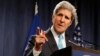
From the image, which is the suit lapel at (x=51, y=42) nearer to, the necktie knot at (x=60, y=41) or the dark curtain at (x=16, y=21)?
the necktie knot at (x=60, y=41)

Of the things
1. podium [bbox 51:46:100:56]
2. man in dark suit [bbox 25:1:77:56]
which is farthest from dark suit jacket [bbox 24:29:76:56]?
podium [bbox 51:46:100:56]

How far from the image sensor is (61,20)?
4.35 feet

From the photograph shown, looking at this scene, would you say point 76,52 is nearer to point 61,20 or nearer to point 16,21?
point 61,20

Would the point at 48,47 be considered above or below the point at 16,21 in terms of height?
above

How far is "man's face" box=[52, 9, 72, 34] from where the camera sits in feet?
4.36

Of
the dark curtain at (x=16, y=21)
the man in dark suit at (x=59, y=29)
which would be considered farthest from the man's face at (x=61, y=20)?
the dark curtain at (x=16, y=21)

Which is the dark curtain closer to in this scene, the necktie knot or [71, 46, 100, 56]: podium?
the necktie knot

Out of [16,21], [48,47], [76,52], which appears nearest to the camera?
[76,52]

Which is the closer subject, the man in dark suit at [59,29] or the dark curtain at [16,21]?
the man in dark suit at [59,29]

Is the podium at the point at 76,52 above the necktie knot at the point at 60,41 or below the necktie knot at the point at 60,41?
above

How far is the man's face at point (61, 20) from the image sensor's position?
52.3 inches

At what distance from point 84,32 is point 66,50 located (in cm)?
551

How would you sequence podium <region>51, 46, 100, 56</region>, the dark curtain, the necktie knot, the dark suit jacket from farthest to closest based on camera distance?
the dark curtain → the necktie knot → the dark suit jacket → podium <region>51, 46, 100, 56</region>

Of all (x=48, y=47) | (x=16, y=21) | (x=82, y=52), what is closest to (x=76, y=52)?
(x=82, y=52)
